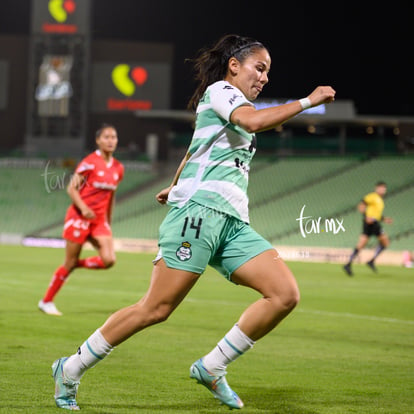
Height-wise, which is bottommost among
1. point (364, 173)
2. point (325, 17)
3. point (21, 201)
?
point (21, 201)

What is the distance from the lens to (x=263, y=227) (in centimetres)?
Result: 3188

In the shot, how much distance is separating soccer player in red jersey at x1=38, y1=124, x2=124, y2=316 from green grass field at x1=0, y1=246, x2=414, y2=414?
57 centimetres

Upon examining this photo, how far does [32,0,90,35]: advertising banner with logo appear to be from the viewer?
41375mm

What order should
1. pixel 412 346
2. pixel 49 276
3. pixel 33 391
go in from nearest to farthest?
pixel 33 391, pixel 412 346, pixel 49 276

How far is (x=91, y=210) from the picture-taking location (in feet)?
34.9

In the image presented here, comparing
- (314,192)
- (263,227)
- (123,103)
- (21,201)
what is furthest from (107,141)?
(123,103)

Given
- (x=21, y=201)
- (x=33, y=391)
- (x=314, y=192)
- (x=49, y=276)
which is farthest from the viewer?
(x=21, y=201)

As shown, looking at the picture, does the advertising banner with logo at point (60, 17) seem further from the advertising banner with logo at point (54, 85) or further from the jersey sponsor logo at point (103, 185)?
the jersey sponsor logo at point (103, 185)

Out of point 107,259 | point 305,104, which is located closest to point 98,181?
point 107,259

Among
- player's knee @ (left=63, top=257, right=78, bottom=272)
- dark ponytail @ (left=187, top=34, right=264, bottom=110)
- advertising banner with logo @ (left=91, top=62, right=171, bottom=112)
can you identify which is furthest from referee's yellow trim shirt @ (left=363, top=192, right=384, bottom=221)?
advertising banner with logo @ (left=91, top=62, right=171, bottom=112)

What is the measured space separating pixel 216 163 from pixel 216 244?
0.48m

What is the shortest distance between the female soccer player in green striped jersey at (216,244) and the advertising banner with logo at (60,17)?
37.4 m

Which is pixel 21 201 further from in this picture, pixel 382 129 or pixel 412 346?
pixel 412 346

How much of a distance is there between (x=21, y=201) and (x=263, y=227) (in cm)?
1285
